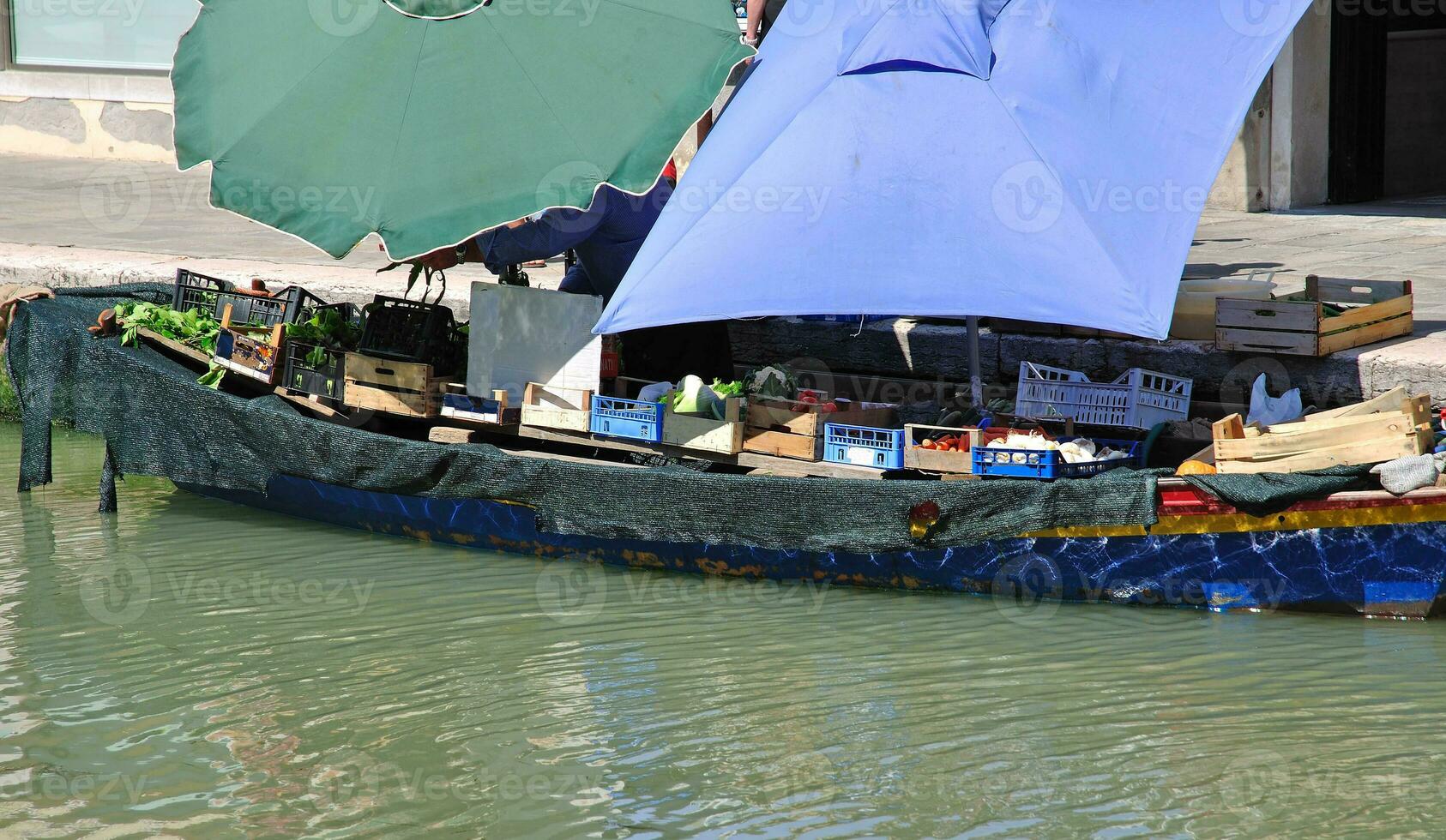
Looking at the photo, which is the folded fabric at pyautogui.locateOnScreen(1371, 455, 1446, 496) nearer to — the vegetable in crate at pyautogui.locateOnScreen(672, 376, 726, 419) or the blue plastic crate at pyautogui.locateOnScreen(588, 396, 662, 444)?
the vegetable in crate at pyautogui.locateOnScreen(672, 376, 726, 419)

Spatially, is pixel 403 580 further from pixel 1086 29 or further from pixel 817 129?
pixel 1086 29

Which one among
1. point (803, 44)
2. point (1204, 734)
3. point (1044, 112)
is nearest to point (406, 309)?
point (803, 44)

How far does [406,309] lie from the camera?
739cm

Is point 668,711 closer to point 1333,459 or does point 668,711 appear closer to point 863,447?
point 863,447

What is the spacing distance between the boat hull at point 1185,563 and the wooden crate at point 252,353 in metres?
1.88

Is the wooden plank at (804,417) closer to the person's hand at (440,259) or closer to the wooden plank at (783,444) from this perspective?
the wooden plank at (783,444)

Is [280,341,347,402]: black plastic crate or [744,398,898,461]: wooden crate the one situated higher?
[280,341,347,402]: black plastic crate

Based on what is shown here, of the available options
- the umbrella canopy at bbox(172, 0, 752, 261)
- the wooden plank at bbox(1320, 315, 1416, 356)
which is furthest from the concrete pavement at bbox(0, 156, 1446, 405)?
the umbrella canopy at bbox(172, 0, 752, 261)

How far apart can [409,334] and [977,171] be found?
2.85 m

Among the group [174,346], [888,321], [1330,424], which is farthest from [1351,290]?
[174,346]

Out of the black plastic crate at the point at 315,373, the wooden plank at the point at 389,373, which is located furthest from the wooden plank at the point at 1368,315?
the black plastic crate at the point at 315,373

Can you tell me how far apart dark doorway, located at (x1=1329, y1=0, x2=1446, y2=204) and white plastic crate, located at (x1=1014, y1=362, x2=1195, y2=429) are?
6.27m

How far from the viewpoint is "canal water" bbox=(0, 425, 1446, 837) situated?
450cm

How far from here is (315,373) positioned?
747cm
